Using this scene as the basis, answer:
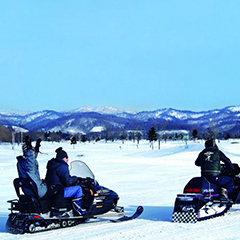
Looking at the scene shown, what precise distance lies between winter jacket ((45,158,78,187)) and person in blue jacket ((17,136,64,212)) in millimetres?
114

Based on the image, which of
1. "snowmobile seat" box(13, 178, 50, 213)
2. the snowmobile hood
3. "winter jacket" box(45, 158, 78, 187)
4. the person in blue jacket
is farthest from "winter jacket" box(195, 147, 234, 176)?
"snowmobile seat" box(13, 178, 50, 213)

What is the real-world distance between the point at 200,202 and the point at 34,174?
3.28 meters

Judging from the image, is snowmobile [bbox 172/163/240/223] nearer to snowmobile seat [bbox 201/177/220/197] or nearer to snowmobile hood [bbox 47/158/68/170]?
snowmobile seat [bbox 201/177/220/197]

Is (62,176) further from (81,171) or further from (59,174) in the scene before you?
(81,171)

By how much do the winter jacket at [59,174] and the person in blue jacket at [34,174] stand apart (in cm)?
11

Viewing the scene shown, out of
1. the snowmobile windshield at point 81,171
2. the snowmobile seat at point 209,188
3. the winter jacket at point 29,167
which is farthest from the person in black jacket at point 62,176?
the snowmobile seat at point 209,188

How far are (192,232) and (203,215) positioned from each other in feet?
3.56

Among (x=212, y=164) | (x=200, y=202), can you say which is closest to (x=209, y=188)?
(x=200, y=202)

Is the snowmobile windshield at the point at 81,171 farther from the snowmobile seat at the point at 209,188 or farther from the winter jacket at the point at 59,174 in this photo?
the snowmobile seat at the point at 209,188

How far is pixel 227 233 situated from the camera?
678cm

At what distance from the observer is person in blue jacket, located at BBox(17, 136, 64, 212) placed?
7004 mm

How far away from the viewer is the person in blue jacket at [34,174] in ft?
23.0

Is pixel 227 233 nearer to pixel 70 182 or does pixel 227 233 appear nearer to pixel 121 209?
pixel 121 209

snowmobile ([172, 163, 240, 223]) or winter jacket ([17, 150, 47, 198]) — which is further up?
winter jacket ([17, 150, 47, 198])
